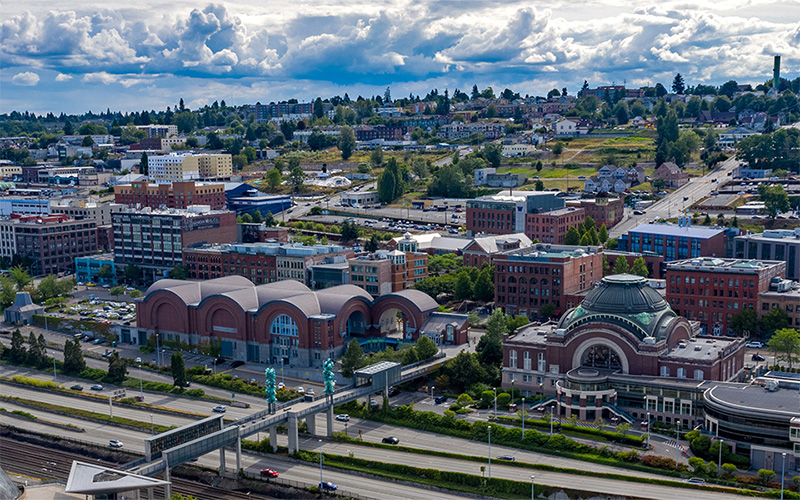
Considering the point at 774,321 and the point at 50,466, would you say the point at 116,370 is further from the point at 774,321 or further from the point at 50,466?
the point at 774,321

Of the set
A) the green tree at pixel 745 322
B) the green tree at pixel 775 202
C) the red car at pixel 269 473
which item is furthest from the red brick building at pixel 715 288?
the red car at pixel 269 473

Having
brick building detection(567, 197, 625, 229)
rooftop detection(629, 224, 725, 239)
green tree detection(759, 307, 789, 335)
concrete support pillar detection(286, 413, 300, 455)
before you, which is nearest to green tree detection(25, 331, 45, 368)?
concrete support pillar detection(286, 413, 300, 455)

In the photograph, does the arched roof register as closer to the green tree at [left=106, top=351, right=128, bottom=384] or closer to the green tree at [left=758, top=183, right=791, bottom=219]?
the green tree at [left=106, top=351, right=128, bottom=384]

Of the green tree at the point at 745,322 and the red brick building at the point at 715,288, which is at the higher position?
the red brick building at the point at 715,288

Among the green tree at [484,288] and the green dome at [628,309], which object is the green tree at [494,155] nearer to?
the green tree at [484,288]

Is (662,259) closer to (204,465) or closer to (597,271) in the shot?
(597,271)

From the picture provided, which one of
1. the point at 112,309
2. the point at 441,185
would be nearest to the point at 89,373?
the point at 112,309

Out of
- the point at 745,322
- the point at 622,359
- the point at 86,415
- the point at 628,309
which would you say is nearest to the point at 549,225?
the point at 745,322
